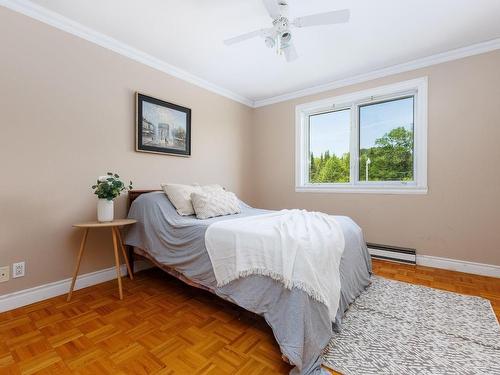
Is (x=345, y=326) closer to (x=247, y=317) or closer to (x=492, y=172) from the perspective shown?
(x=247, y=317)

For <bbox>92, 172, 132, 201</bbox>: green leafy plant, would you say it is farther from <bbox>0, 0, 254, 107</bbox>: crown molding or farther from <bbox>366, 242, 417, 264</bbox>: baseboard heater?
<bbox>366, 242, 417, 264</bbox>: baseboard heater

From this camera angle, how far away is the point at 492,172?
99.0 inches

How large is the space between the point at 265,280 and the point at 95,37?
2672 mm

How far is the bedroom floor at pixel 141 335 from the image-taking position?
1.31 metres

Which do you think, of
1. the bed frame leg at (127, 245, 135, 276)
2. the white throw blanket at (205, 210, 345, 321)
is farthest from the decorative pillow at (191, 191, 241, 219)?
the bed frame leg at (127, 245, 135, 276)

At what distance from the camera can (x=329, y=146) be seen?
368 cm

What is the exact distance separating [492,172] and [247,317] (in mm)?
2814

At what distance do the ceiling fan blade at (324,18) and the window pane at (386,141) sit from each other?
182 centimetres

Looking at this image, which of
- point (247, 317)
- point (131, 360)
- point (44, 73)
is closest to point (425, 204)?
point (247, 317)

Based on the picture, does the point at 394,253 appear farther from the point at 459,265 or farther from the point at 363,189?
the point at 363,189

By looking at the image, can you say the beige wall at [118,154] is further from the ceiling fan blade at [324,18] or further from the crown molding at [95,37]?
the ceiling fan blade at [324,18]

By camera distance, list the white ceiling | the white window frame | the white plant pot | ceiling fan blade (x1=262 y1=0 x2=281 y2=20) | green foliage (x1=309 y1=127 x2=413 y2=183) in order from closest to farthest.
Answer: ceiling fan blade (x1=262 y1=0 x2=281 y2=20) → the white ceiling → the white plant pot → the white window frame → green foliage (x1=309 y1=127 x2=413 y2=183)

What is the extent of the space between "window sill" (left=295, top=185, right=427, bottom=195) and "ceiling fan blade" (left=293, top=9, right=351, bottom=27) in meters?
2.07

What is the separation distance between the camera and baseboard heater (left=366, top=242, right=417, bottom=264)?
2.89m
